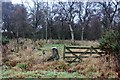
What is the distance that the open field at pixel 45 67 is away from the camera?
7.94ft

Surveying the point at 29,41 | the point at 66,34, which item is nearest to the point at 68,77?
the point at 29,41

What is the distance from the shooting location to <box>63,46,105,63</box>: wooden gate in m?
3.29

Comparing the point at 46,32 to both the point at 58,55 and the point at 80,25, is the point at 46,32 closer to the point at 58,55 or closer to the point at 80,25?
the point at 80,25

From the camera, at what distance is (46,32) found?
4.31 meters

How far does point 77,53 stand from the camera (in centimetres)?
340

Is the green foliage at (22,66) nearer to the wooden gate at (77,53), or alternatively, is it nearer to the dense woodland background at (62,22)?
the wooden gate at (77,53)

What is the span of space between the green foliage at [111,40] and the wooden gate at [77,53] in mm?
356

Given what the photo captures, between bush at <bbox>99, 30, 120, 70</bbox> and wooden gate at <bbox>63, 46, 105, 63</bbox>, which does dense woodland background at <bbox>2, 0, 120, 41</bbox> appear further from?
bush at <bbox>99, 30, 120, 70</bbox>

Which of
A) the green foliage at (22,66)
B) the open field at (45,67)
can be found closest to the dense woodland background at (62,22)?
the open field at (45,67)

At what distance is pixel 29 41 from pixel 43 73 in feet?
5.57

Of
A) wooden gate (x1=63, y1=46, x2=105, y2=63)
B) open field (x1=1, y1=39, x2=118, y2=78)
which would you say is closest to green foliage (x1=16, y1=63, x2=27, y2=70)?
open field (x1=1, y1=39, x2=118, y2=78)

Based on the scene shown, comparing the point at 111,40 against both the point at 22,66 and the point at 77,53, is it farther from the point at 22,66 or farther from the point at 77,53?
the point at 22,66

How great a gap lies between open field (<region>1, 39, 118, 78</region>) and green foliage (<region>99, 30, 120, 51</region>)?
0.68 ft

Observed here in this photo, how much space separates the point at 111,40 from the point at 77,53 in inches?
29.0
